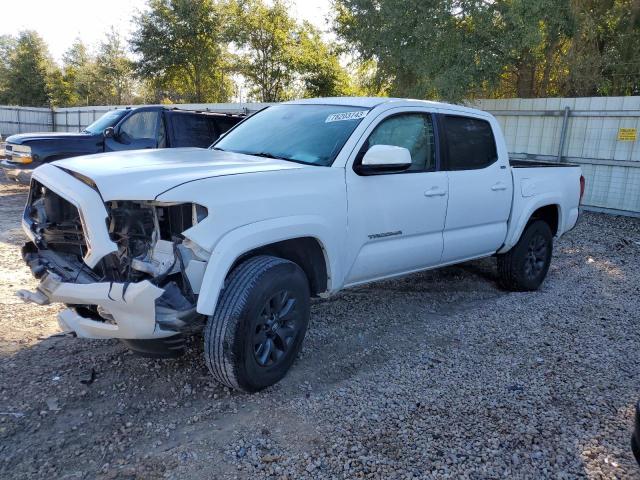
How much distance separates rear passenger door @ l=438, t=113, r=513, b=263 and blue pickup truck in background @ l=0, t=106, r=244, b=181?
5.79 meters

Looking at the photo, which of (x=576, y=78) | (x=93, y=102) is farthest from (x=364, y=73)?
(x=93, y=102)

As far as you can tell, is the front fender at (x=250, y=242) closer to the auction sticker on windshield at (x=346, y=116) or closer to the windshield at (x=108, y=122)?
the auction sticker on windshield at (x=346, y=116)

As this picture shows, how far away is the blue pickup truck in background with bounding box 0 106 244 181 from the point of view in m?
9.76

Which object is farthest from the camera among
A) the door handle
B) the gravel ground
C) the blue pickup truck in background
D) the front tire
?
the blue pickup truck in background

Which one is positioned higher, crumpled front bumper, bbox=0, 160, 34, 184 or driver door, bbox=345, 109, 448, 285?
driver door, bbox=345, 109, 448, 285

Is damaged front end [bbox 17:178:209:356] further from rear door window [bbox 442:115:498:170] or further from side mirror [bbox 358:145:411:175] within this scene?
rear door window [bbox 442:115:498:170]

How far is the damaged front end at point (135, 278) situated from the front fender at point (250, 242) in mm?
85

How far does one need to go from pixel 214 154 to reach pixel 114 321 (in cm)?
158

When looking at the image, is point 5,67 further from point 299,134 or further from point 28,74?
point 299,134

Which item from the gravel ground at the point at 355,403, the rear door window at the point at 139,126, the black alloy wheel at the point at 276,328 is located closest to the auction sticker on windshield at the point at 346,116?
the black alloy wheel at the point at 276,328

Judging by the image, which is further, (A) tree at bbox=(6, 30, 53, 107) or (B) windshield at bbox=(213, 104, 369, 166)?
(A) tree at bbox=(6, 30, 53, 107)

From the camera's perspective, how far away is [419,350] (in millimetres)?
4289

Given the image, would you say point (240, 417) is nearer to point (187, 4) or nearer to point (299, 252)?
point (299, 252)

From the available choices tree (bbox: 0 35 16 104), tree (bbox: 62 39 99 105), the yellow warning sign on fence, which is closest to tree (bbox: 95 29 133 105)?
tree (bbox: 62 39 99 105)
